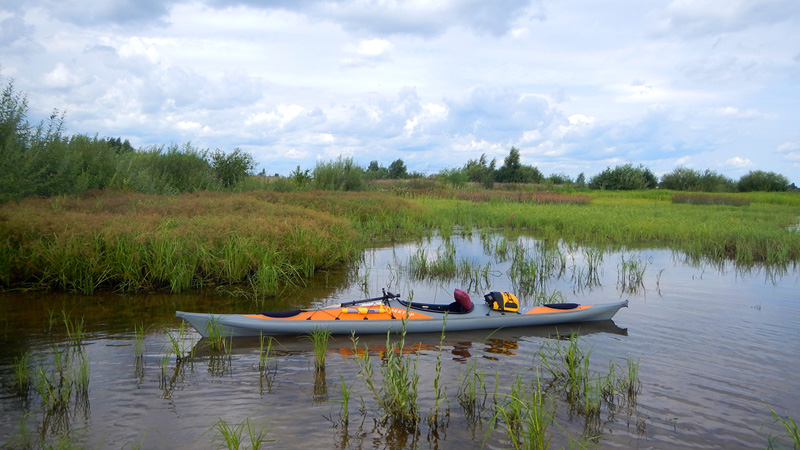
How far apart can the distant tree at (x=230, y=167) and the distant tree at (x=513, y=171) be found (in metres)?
25.5

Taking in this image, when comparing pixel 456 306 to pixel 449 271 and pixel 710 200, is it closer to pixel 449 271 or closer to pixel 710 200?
pixel 449 271

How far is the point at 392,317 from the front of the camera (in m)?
6.54

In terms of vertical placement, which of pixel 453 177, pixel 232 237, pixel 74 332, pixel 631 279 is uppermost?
pixel 453 177

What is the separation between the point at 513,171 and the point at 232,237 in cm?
3665

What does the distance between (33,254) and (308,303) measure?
415 cm

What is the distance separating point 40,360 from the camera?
5359 mm

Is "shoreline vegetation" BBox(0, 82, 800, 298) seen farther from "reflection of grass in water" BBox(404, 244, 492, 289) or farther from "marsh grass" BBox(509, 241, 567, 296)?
"marsh grass" BBox(509, 241, 567, 296)

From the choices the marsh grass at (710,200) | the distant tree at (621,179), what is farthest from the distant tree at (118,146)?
the distant tree at (621,179)

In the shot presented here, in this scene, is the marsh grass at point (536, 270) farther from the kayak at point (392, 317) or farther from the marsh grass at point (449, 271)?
the kayak at point (392, 317)

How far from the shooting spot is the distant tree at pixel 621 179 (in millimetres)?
41219

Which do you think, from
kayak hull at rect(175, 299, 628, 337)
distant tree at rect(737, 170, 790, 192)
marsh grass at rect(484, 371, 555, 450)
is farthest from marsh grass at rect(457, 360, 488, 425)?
distant tree at rect(737, 170, 790, 192)

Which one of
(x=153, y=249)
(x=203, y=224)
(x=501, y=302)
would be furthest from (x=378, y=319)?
(x=203, y=224)

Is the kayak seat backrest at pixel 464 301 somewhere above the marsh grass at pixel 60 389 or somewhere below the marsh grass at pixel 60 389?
above

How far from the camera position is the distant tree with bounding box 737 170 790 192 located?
41844 mm
